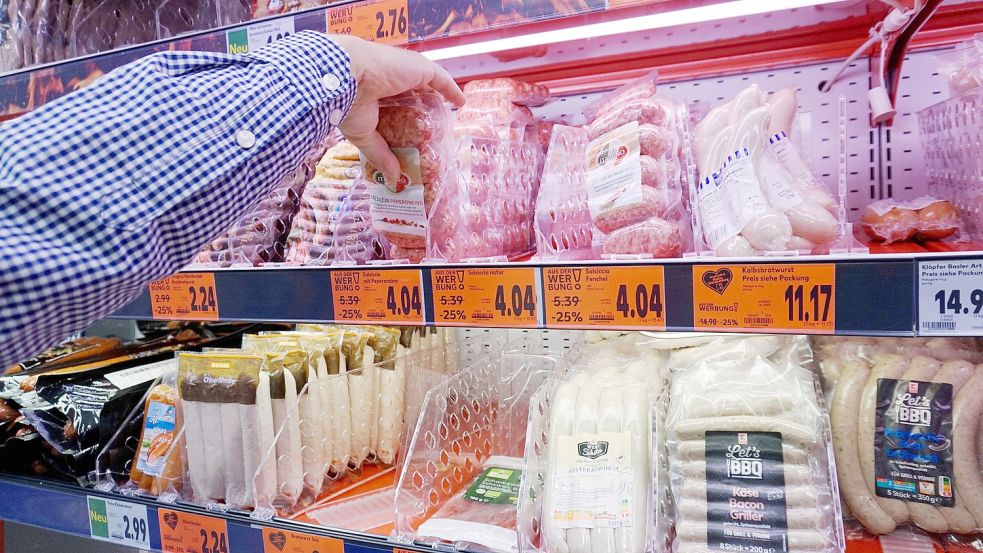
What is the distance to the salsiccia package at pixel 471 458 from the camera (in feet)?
3.71

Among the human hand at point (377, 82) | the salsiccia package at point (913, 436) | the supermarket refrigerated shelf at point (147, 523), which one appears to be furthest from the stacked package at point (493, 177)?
the salsiccia package at point (913, 436)

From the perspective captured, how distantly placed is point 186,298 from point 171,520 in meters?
0.47

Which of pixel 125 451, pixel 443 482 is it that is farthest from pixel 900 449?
pixel 125 451

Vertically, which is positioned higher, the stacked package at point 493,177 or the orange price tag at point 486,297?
the stacked package at point 493,177

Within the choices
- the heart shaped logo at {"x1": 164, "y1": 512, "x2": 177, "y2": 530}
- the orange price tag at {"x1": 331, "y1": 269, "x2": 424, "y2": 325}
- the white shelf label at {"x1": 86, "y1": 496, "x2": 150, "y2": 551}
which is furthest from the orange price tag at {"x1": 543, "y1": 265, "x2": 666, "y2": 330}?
the white shelf label at {"x1": 86, "y1": 496, "x2": 150, "y2": 551}

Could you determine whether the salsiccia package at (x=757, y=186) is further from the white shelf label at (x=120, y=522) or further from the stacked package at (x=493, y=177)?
the white shelf label at (x=120, y=522)

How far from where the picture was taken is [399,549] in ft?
3.56

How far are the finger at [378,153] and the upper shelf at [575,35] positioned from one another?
0.58ft

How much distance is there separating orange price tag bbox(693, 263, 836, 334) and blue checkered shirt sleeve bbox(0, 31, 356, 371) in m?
0.60

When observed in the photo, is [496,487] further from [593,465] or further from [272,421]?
[272,421]

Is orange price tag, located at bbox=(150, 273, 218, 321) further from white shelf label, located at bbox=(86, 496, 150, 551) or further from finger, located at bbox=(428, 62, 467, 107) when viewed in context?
finger, located at bbox=(428, 62, 467, 107)

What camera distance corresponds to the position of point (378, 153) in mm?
1104

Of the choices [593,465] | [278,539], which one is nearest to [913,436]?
[593,465]

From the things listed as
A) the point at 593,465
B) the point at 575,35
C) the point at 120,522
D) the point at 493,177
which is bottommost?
the point at 120,522
